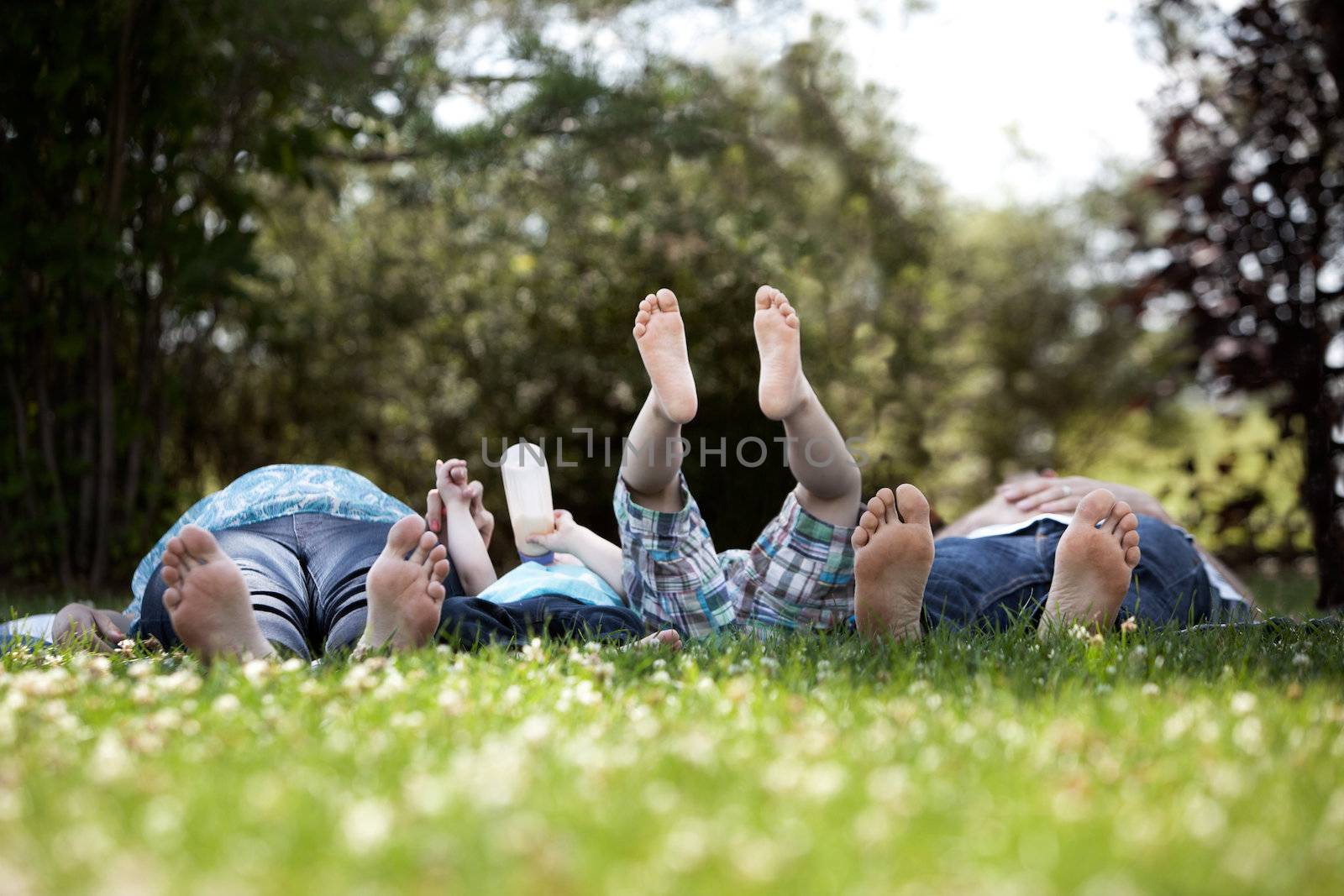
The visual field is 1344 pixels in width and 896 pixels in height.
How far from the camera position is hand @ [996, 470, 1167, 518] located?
8.78 ft

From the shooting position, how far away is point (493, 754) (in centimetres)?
121

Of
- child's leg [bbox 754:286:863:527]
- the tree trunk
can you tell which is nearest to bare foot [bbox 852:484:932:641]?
child's leg [bbox 754:286:863:527]

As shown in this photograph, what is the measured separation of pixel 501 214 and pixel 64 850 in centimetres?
499

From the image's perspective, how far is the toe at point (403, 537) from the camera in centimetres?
183

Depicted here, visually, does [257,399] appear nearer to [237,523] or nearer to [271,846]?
[237,523]

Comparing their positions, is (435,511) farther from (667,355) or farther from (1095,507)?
(1095,507)

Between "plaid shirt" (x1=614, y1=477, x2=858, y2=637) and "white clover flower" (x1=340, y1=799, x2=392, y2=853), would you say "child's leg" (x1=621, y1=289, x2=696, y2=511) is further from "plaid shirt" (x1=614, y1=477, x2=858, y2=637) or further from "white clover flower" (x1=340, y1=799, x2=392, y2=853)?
"white clover flower" (x1=340, y1=799, x2=392, y2=853)

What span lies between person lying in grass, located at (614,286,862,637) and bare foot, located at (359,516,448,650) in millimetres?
418

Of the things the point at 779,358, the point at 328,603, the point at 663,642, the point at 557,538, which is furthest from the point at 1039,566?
the point at 328,603

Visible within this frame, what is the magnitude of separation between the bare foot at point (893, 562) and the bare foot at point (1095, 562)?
27cm

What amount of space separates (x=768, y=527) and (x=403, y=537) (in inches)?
27.8

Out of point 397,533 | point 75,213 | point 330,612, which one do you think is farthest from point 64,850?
point 75,213

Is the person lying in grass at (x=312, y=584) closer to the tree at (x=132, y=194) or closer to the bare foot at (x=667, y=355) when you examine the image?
the bare foot at (x=667, y=355)

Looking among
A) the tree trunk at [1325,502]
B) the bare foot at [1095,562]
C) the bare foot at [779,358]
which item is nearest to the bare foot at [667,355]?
the bare foot at [779,358]
